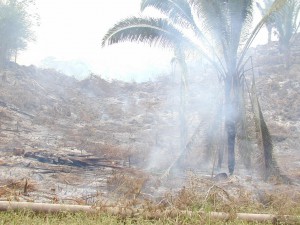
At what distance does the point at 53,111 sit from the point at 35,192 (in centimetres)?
1423

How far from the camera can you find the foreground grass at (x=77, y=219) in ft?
16.7

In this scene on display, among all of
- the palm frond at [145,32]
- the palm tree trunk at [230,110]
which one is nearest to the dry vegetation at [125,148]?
the palm tree trunk at [230,110]

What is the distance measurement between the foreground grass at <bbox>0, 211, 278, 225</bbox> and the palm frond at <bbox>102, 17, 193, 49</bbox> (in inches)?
266

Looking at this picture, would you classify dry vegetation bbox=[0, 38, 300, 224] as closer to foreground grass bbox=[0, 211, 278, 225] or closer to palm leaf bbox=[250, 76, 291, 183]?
foreground grass bbox=[0, 211, 278, 225]

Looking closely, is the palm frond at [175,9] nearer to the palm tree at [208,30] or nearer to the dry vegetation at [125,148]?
the palm tree at [208,30]

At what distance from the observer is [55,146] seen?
14.1m

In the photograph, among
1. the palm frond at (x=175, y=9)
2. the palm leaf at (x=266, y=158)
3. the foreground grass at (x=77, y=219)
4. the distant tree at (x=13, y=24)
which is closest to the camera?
the foreground grass at (x=77, y=219)

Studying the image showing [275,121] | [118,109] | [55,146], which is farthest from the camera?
[118,109]

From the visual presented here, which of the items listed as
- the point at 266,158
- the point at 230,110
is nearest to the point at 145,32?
the point at 230,110

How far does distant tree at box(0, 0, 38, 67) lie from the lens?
29.0m

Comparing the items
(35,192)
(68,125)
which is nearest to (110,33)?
(35,192)

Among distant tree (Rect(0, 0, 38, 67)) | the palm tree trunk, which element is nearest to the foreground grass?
the palm tree trunk

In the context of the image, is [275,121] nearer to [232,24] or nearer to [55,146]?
[232,24]

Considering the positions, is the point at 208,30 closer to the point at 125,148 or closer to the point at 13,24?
the point at 125,148
